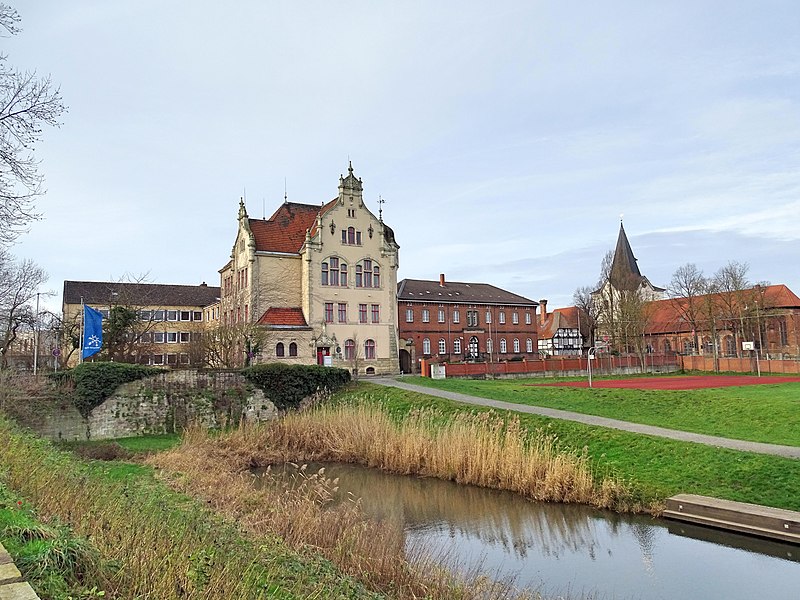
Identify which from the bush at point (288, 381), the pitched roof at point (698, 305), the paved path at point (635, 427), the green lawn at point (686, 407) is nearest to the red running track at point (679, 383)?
the green lawn at point (686, 407)

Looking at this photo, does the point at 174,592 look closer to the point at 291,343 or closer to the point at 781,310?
the point at 291,343

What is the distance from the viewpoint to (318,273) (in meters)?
42.8

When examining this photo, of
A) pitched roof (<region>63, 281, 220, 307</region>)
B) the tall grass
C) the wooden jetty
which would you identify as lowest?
the wooden jetty

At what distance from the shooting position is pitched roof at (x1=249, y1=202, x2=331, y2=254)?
1695 inches

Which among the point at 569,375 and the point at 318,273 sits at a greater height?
the point at 318,273

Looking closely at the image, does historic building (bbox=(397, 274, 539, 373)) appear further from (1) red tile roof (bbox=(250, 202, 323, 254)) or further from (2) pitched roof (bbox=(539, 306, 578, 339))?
(2) pitched roof (bbox=(539, 306, 578, 339))

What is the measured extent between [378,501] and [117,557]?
10268 mm

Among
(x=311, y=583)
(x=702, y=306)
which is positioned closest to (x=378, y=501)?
(x=311, y=583)

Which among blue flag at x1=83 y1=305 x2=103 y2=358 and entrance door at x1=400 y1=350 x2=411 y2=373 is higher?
blue flag at x1=83 y1=305 x2=103 y2=358

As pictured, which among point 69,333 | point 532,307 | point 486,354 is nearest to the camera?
point 69,333

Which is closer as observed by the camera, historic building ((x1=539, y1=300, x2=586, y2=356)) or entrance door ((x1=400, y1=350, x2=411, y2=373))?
entrance door ((x1=400, y1=350, x2=411, y2=373))

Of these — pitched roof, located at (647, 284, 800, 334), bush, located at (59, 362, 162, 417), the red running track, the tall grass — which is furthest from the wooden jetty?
pitched roof, located at (647, 284, 800, 334)

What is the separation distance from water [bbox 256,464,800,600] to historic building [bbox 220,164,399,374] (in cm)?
2704

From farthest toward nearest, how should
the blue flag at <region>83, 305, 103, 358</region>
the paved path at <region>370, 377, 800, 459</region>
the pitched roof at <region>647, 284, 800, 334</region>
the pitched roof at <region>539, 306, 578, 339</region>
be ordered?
the pitched roof at <region>539, 306, 578, 339</region> < the pitched roof at <region>647, 284, 800, 334</region> < the blue flag at <region>83, 305, 103, 358</region> < the paved path at <region>370, 377, 800, 459</region>
